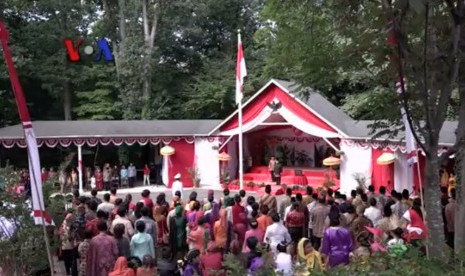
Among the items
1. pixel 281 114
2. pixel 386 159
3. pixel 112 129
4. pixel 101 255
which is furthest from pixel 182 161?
pixel 101 255

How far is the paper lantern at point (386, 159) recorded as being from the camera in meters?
20.8

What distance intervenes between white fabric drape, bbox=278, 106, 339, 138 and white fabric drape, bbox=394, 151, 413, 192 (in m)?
2.94

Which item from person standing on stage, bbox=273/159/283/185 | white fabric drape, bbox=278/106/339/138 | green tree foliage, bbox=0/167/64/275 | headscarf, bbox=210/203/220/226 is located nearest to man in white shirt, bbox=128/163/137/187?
person standing on stage, bbox=273/159/283/185

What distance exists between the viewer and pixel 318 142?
28.3 meters

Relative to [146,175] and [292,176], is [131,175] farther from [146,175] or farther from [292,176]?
[292,176]

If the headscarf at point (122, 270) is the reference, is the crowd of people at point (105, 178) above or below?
above

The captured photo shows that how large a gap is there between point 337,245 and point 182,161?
61.5 feet

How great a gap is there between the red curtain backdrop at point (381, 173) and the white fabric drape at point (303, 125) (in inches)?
73.8

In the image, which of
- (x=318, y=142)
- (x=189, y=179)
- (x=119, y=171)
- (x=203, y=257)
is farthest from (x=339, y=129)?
(x=203, y=257)

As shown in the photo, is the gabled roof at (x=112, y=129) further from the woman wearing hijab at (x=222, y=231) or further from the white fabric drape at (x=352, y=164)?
the woman wearing hijab at (x=222, y=231)

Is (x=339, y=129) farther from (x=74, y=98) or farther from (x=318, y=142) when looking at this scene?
(x=74, y=98)

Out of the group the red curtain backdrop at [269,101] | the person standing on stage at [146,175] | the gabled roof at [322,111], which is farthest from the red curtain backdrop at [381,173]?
the person standing on stage at [146,175]

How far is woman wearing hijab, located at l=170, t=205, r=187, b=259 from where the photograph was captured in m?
9.85

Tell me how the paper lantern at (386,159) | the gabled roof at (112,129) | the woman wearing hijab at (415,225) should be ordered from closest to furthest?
1. the woman wearing hijab at (415,225)
2. the paper lantern at (386,159)
3. the gabled roof at (112,129)
